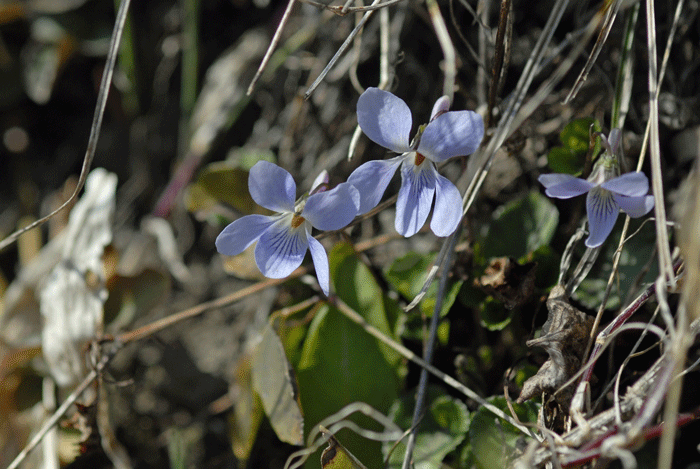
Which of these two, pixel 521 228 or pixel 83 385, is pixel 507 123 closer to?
pixel 521 228

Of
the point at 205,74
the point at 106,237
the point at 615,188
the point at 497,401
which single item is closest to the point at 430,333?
the point at 497,401

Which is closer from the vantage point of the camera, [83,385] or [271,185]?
[271,185]

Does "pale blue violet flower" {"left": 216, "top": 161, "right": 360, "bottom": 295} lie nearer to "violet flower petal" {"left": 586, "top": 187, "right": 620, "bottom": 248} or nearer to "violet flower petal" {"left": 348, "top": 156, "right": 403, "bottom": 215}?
"violet flower petal" {"left": 348, "top": 156, "right": 403, "bottom": 215}

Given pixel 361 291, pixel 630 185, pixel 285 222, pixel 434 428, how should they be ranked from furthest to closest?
1. pixel 361 291
2. pixel 434 428
3. pixel 285 222
4. pixel 630 185

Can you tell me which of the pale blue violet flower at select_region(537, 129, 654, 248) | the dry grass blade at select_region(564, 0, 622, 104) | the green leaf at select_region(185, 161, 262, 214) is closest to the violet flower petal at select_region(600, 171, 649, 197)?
the pale blue violet flower at select_region(537, 129, 654, 248)

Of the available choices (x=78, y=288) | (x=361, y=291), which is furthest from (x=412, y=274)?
(x=78, y=288)

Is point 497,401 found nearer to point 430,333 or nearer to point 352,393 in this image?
point 430,333
